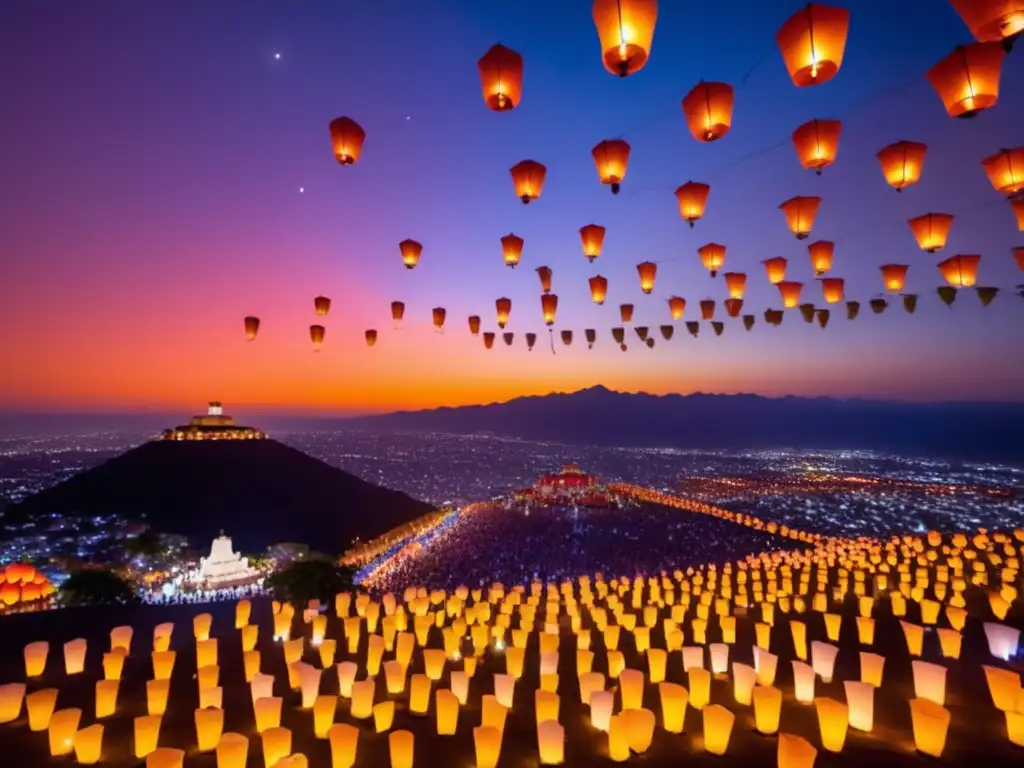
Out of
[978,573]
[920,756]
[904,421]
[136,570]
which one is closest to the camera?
[920,756]

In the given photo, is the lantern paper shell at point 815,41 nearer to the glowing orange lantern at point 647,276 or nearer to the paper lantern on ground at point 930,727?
the glowing orange lantern at point 647,276

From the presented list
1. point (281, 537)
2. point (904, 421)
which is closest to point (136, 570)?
point (281, 537)

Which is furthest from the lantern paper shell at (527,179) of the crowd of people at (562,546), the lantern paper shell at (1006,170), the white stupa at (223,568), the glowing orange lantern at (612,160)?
the white stupa at (223,568)

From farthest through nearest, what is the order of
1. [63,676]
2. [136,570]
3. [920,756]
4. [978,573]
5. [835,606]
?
[136,570], [978,573], [835,606], [63,676], [920,756]

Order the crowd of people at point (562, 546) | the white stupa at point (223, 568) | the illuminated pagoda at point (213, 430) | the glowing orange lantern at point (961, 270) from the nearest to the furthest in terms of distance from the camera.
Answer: the glowing orange lantern at point (961, 270), the crowd of people at point (562, 546), the white stupa at point (223, 568), the illuminated pagoda at point (213, 430)

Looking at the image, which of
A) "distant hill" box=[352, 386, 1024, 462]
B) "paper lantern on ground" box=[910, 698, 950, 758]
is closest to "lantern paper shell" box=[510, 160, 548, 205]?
"paper lantern on ground" box=[910, 698, 950, 758]

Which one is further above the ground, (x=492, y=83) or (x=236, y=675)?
(x=492, y=83)

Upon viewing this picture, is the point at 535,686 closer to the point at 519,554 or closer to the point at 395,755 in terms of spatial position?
the point at 395,755
